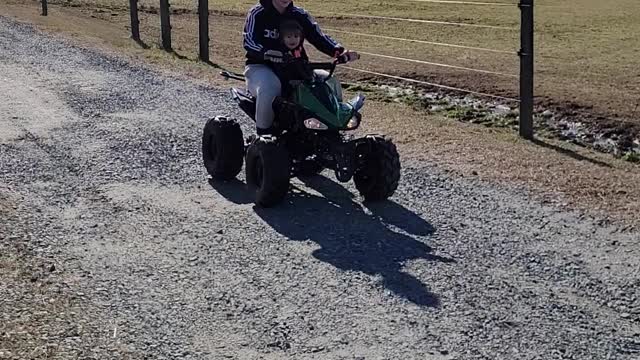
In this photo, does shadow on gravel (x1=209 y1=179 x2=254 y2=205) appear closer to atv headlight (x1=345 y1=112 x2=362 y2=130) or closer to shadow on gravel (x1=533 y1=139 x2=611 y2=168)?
atv headlight (x1=345 y1=112 x2=362 y2=130)

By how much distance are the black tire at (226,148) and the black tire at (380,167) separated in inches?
47.6

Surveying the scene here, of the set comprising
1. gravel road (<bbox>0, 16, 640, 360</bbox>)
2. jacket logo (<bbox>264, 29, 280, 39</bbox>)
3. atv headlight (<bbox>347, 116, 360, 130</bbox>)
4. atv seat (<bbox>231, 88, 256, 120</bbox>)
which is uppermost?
jacket logo (<bbox>264, 29, 280, 39</bbox>)

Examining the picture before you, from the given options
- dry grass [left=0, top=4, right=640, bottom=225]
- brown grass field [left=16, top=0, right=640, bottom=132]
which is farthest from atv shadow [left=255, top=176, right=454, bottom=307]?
brown grass field [left=16, top=0, right=640, bottom=132]

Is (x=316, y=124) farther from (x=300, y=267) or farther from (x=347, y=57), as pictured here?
(x=300, y=267)

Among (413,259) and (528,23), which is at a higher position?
(528,23)

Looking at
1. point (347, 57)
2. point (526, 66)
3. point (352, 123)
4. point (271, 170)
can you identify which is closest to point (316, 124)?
point (352, 123)

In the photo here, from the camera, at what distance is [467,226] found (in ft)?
22.6

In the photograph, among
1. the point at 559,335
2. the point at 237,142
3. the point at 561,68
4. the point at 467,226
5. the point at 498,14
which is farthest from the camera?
the point at 498,14

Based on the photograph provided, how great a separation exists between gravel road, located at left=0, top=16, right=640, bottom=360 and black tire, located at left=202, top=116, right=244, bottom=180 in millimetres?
186

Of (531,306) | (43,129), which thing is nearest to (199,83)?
(43,129)

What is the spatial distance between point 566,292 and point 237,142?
10.9 ft

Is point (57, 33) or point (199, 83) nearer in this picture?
point (199, 83)

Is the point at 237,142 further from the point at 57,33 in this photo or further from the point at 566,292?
the point at 57,33

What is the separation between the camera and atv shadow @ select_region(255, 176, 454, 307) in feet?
19.2
